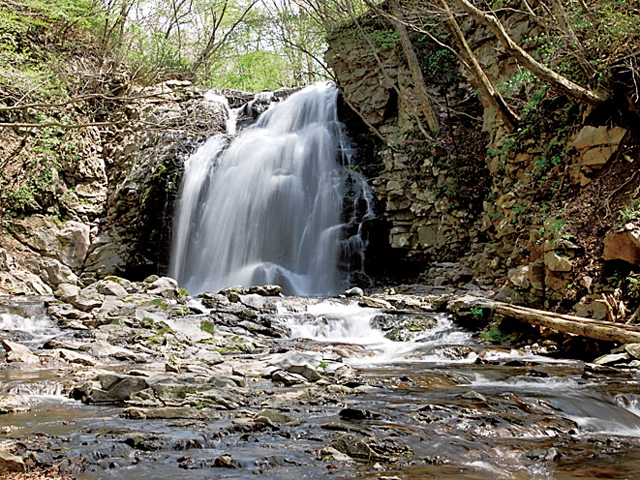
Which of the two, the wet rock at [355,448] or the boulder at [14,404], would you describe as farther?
the boulder at [14,404]

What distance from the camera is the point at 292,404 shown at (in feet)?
15.2

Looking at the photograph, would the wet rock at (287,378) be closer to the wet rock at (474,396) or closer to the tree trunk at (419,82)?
the wet rock at (474,396)

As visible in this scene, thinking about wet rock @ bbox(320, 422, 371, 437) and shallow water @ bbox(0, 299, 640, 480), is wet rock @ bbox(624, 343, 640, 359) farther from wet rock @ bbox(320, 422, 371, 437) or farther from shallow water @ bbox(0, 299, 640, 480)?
wet rock @ bbox(320, 422, 371, 437)

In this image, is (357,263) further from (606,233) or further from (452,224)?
(606,233)

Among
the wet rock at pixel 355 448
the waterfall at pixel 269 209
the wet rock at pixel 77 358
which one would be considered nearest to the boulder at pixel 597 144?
the waterfall at pixel 269 209

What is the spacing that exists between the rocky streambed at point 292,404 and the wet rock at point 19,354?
0.03 metres

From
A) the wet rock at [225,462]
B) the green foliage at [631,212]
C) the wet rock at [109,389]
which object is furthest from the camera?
the green foliage at [631,212]

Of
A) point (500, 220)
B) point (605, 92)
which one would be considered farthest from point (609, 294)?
point (500, 220)

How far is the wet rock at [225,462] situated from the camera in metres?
3.07

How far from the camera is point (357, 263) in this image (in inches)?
567

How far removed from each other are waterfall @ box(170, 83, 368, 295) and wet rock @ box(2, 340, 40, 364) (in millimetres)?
7694

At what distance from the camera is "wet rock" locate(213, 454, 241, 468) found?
10.1 ft

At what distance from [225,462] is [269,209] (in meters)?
12.5

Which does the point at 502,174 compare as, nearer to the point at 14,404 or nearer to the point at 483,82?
the point at 483,82
